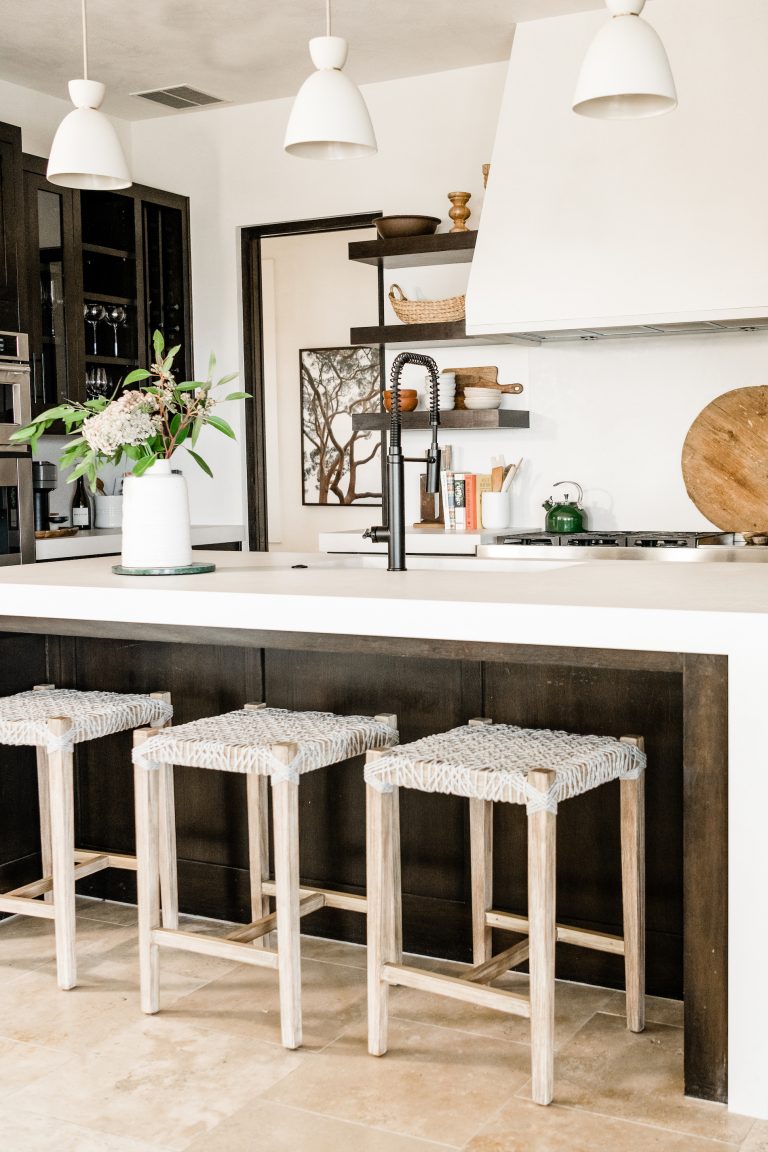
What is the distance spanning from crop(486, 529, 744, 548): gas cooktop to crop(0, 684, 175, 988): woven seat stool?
222 centimetres

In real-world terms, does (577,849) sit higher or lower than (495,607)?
lower

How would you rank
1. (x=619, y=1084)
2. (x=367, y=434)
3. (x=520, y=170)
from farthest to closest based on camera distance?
(x=367, y=434)
(x=520, y=170)
(x=619, y=1084)

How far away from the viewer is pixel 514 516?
5.48m

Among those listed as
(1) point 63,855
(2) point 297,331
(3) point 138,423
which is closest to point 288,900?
(1) point 63,855

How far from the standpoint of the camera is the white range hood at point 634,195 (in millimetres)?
4402

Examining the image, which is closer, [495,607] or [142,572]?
[495,607]

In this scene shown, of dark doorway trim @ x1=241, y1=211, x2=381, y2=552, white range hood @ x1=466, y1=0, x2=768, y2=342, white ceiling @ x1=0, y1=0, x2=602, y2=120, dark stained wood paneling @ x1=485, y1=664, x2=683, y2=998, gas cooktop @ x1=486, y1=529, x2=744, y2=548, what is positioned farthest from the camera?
dark doorway trim @ x1=241, y1=211, x2=381, y2=552

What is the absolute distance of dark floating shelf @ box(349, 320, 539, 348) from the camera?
16.7 ft

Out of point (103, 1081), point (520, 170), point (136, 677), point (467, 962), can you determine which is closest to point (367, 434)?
point (520, 170)

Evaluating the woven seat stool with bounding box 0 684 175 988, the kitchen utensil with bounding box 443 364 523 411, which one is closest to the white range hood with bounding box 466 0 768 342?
the kitchen utensil with bounding box 443 364 523 411

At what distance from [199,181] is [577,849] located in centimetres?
435

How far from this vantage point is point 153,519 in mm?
3090

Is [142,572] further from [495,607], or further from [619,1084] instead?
[619,1084]

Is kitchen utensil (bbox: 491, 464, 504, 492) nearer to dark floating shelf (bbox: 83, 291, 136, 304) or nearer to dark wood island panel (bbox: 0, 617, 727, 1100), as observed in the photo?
dark floating shelf (bbox: 83, 291, 136, 304)
